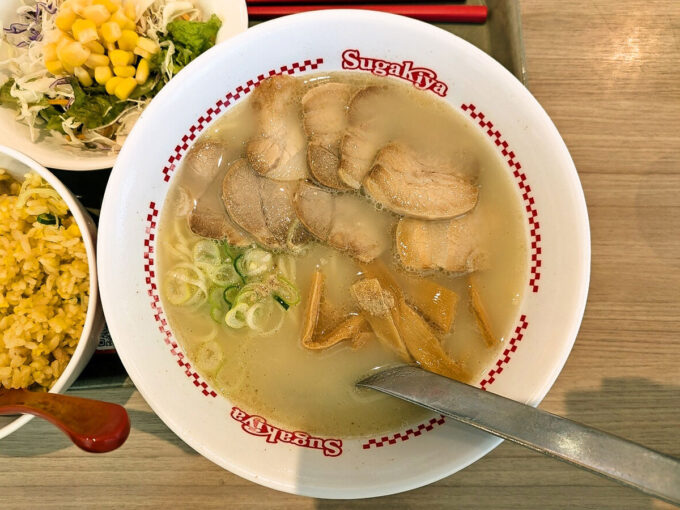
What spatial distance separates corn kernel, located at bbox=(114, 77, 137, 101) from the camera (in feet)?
5.14

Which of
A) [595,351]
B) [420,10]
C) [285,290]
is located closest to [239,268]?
[285,290]

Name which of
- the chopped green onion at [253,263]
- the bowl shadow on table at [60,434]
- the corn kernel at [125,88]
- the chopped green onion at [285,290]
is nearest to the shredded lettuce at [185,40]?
the corn kernel at [125,88]

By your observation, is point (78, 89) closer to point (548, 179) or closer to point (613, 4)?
point (548, 179)

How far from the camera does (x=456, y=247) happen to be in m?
1.38

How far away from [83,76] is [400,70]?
1043 millimetres

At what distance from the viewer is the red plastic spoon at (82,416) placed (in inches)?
39.8

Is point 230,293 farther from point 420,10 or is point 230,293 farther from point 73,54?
point 420,10

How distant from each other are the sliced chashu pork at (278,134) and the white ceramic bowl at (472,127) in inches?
2.1

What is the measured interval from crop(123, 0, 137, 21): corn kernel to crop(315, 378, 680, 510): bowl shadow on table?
1690 millimetres

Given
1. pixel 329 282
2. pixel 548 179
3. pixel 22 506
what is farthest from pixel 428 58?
pixel 22 506

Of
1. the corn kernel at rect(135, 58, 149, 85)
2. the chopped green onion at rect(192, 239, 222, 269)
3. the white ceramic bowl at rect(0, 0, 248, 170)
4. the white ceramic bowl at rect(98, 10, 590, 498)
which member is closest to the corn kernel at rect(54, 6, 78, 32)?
the corn kernel at rect(135, 58, 149, 85)

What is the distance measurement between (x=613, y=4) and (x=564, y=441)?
1.53 m

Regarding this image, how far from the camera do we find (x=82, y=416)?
1092 millimetres

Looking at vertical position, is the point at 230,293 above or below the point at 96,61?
below
